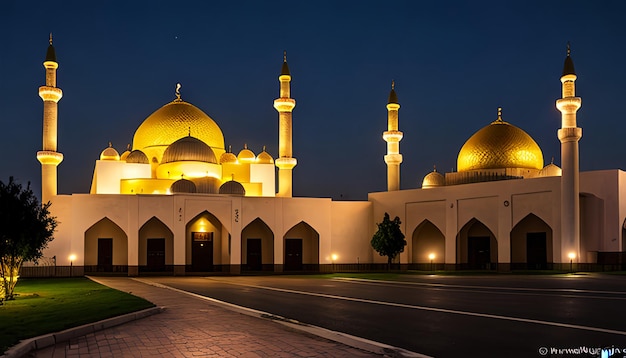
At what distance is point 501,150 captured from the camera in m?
40.0

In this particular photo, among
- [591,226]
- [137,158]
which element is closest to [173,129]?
[137,158]

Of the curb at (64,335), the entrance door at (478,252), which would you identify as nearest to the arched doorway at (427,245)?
the entrance door at (478,252)

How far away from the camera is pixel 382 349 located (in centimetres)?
795

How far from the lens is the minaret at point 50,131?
38.4m

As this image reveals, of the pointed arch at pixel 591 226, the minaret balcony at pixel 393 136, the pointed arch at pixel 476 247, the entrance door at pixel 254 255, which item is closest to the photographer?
the pointed arch at pixel 591 226

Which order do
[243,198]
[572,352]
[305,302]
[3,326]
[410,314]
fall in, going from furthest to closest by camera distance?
[243,198] → [305,302] → [410,314] → [3,326] → [572,352]

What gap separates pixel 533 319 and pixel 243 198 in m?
A: 28.2

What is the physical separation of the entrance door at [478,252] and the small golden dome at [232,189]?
1421 cm

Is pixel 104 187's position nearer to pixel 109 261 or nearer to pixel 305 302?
pixel 109 261

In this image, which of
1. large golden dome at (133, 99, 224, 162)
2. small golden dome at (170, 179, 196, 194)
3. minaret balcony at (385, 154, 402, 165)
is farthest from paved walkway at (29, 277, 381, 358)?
large golden dome at (133, 99, 224, 162)

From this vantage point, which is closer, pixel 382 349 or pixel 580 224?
pixel 382 349

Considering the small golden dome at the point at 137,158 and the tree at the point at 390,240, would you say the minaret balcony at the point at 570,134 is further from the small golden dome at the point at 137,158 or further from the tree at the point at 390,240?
the small golden dome at the point at 137,158

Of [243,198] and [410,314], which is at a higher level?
[243,198]

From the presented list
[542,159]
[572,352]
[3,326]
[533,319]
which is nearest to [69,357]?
[3,326]
